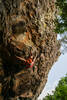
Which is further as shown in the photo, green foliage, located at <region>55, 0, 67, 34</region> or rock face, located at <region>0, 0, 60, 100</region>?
rock face, located at <region>0, 0, 60, 100</region>

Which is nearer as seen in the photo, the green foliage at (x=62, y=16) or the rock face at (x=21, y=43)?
the green foliage at (x=62, y=16)

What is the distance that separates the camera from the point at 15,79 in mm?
18094

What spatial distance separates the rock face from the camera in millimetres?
15336

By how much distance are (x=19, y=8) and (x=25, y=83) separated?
10.9 meters

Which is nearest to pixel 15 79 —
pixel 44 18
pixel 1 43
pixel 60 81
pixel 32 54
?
pixel 32 54

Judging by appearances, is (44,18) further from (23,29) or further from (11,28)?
(11,28)

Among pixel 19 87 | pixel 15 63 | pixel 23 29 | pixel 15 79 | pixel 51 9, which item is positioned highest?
pixel 51 9

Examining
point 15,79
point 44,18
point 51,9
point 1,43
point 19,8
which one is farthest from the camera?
point 51,9

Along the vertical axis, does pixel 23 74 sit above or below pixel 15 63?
below

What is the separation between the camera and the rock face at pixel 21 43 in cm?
1534

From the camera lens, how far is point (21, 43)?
53.2 ft

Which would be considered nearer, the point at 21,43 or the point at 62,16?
the point at 62,16

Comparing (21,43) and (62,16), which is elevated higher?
(62,16)

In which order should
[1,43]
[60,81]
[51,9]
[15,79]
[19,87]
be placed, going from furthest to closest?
1. [60,81]
2. [51,9]
3. [19,87]
4. [15,79]
5. [1,43]
